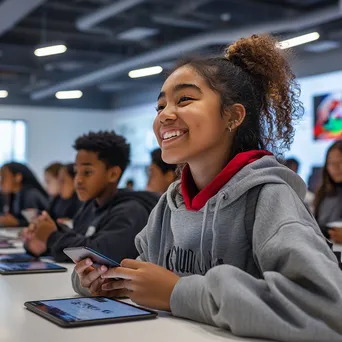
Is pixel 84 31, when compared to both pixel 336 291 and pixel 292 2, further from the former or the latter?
pixel 336 291

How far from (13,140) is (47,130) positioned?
2.43 ft

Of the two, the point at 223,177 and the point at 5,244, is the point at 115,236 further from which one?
the point at 5,244

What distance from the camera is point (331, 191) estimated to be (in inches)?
146

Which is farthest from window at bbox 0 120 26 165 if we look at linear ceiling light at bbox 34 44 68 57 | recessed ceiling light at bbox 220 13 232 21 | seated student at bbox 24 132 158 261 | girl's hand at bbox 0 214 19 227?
seated student at bbox 24 132 158 261

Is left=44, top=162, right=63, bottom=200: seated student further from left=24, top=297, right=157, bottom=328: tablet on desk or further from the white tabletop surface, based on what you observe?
the white tabletop surface

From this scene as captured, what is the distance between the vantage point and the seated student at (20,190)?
4680mm

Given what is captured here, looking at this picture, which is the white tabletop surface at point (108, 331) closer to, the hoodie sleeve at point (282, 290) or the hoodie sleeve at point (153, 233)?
the hoodie sleeve at point (282, 290)

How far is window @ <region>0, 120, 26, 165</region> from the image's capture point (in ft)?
38.8

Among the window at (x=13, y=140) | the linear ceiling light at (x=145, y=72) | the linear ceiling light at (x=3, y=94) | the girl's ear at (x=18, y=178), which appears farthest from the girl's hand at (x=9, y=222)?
the linear ceiling light at (x=3, y=94)

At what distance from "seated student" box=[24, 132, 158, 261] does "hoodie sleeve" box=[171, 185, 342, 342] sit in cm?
101

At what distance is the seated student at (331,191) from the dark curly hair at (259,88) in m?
2.22

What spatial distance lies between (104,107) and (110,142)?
1086cm

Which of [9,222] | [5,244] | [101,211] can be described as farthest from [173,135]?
[9,222]

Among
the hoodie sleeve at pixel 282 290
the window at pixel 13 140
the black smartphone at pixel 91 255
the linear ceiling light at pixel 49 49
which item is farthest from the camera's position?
the window at pixel 13 140
